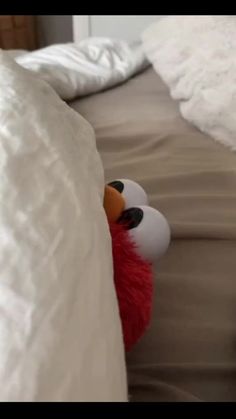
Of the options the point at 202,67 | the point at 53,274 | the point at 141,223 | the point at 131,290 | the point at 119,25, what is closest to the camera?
the point at 53,274

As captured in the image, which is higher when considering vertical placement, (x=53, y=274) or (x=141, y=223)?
(x=53, y=274)

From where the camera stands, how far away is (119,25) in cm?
175

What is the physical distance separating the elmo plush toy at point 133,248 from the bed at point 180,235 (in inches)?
2.0

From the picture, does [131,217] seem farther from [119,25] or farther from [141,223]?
[119,25]

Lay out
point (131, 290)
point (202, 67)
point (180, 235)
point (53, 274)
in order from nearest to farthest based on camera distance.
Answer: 1. point (53, 274)
2. point (131, 290)
3. point (180, 235)
4. point (202, 67)

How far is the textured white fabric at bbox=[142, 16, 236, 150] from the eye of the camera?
44.9 inches

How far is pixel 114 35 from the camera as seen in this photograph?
1.77m

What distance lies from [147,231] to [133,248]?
50 mm

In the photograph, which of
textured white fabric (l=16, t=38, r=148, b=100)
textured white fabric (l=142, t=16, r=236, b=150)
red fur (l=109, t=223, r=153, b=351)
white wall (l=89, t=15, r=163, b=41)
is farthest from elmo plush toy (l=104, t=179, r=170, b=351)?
white wall (l=89, t=15, r=163, b=41)

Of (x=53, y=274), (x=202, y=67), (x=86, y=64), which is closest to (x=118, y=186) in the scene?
(x=53, y=274)

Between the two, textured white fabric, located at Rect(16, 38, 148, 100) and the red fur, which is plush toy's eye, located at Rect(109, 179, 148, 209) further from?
textured white fabric, located at Rect(16, 38, 148, 100)

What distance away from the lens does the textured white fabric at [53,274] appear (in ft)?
1.54
